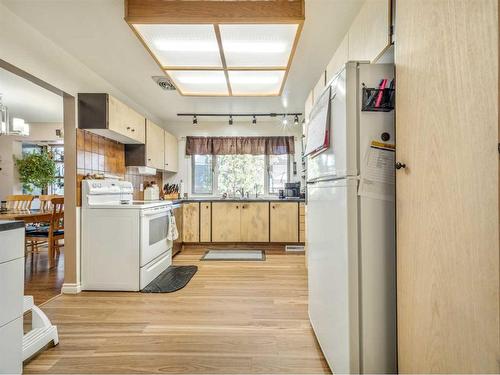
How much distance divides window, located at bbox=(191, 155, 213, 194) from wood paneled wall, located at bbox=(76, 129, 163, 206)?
120cm

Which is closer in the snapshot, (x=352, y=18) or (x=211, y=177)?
(x=352, y=18)

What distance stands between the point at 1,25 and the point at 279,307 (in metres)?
3.06

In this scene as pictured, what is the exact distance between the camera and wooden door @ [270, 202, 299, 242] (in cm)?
452

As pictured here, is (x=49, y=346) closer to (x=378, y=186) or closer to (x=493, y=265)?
(x=378, y=186)

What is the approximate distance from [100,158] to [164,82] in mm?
1215

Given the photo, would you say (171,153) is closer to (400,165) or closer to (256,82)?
(256,82)

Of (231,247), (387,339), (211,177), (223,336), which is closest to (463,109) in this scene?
(387,339)

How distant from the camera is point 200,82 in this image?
2.80 metres

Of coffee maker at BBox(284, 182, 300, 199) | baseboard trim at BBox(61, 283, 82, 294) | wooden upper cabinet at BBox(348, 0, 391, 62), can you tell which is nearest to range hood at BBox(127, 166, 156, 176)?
baseboard trim at BBox(61, 283, 82, 294)

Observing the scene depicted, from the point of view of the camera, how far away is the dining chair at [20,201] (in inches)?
169

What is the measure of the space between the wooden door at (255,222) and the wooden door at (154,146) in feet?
5.20

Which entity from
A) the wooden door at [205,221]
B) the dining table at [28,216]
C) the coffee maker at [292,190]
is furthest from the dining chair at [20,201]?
the coffee maker at [292,190]

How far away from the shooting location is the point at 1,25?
1920mm

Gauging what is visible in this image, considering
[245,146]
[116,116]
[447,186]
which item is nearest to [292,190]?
[245,146]
